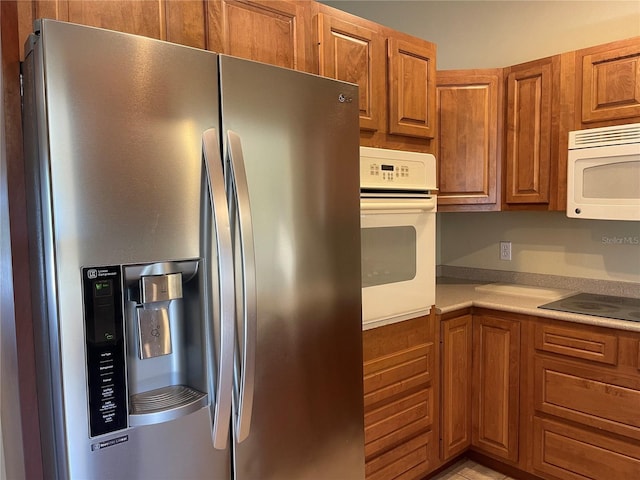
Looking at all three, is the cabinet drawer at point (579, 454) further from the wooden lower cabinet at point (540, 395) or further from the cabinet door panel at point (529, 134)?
the cabinet door panel at point (529, 134)

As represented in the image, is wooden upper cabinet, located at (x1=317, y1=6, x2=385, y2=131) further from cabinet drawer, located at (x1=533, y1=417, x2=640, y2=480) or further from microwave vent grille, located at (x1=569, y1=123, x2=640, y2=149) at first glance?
cabinet drawer, located at (x1=533, y1=417, x2=640, y2=480)

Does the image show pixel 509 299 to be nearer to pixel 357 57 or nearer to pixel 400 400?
pixel 400 400

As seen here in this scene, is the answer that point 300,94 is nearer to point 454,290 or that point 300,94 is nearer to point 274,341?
point 274,341

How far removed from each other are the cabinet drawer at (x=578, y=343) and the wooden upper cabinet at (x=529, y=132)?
2.24 feet

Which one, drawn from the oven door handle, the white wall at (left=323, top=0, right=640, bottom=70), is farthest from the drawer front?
the white wall at (left=323, top=0, right=640, bottom=70)

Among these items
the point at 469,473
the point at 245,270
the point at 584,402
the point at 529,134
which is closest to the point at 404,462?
the point at 469,473

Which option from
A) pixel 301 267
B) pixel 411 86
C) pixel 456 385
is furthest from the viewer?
pixel 456 385

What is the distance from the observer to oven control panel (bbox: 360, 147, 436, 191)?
184 cm

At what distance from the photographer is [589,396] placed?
2098 mm

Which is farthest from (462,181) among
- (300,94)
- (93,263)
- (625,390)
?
(93,263)

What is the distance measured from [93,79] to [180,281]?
1.56ft

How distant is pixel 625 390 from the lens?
1994 mm

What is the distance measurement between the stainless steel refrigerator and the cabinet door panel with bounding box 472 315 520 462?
1229mm

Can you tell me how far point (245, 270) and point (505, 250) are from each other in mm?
2244
